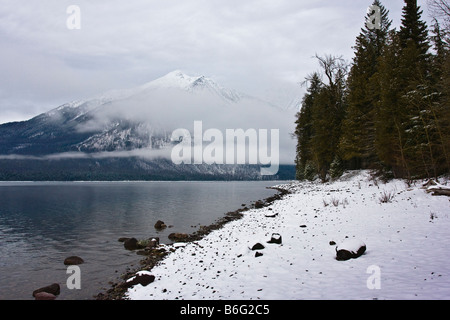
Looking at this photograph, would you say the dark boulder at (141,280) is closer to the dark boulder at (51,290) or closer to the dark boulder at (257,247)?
the dark boulder at (51,290)

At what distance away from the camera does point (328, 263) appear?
40.1 ft

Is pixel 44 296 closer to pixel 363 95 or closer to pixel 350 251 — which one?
pixel 350 251

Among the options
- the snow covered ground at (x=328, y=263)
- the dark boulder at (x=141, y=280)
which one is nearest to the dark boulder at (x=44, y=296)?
the dark boulder at (x=141, y=280)

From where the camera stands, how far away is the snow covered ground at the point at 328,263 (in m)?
9.52

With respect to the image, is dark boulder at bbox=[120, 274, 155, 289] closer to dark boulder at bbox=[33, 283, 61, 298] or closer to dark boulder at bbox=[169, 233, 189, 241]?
dark boulder at bbox=[33, 283, 61, 298]

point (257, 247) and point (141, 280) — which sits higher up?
point (257, 247)

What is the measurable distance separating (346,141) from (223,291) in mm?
36755

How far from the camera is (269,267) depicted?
497 inches

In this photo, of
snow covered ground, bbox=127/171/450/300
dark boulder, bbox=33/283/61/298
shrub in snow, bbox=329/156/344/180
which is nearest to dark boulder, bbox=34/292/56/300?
dark boulder, bbox=33/283/61/298

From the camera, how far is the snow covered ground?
9516 mm

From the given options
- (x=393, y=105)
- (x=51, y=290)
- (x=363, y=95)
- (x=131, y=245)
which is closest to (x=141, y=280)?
(x=51, y=290)

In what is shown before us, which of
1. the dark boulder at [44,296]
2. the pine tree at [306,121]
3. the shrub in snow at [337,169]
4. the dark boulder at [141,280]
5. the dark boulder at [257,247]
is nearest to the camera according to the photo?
the dark boulder at [141,280]

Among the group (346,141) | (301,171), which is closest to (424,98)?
(346,141)

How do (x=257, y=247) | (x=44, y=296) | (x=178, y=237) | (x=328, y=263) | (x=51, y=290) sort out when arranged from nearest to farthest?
(x=328, y=263), (x=44, y=296), (x=51, y=290), (x=257, y=247), (x=178, y=237)
